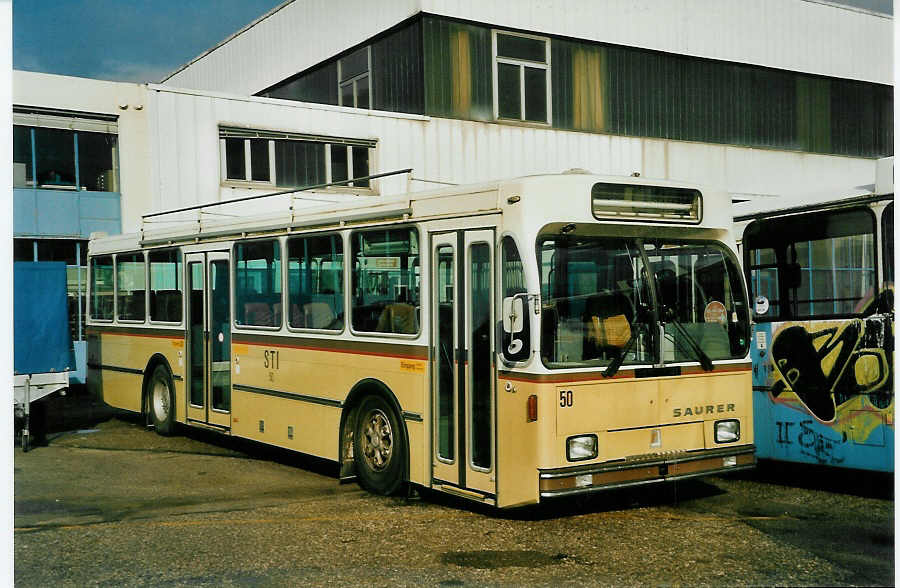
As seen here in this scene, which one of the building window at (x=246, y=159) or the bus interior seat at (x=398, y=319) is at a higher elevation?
the building window at (x=246, y=159)

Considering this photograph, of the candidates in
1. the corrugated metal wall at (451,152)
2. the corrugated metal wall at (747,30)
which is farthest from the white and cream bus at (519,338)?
the corrugated metal wall at (451,152)

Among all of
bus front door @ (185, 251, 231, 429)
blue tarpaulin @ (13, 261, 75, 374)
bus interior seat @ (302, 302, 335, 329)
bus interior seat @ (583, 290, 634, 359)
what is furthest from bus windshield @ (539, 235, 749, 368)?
blue tarpaulin @ (13, 261, 75, 374)

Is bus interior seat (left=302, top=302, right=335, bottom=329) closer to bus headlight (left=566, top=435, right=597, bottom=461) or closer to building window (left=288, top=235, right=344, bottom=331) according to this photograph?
building window (left=288, top=235, right=344, bottom=331)

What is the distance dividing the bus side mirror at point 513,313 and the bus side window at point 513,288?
0.16ft

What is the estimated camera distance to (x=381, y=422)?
357 inches

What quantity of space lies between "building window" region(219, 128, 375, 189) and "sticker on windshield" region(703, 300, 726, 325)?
11.0 metres

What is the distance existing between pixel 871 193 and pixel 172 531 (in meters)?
6.34

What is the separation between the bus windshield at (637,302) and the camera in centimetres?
741

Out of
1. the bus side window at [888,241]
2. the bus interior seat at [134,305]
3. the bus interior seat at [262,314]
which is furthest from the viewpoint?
the bus interior seat at [134,305]

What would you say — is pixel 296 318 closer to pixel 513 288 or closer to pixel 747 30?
pixel 513 288

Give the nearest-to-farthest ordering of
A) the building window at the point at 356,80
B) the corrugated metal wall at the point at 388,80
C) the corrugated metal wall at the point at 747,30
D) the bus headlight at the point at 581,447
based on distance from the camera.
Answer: the bus headlight at the point at 581,447 < the corrugated metal wall at the point at 747,30 < the corrugated metal wall at the point at 388,80 < the building window at the point at 356,80

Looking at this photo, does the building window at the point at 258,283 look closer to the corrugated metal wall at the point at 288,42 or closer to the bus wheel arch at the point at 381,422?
the bus wheel arch at the point at 381,422

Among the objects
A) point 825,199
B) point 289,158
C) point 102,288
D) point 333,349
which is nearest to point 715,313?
point 825,199

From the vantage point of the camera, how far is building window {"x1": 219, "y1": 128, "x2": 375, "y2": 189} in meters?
18.4
